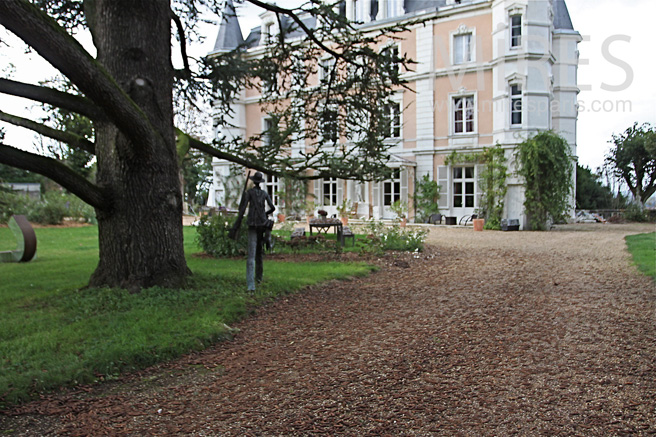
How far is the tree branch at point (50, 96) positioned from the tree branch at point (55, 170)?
0.59 m

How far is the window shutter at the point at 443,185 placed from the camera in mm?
24734

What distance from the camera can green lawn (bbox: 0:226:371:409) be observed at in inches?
151

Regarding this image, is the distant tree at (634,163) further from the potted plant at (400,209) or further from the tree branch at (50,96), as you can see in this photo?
the tree branch at (50,96)

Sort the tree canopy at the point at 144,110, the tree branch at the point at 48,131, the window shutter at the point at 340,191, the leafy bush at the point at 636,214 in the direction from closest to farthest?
the tree canopy at the point at 144,110 → the tree branch at the point at 48,131 → the leafy bush at the point at 636,214 → the window shutter at the point at 340,191

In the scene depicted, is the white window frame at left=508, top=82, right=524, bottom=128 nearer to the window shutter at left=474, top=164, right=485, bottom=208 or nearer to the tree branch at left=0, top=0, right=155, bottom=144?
the window shutter at left=474, top=164, right=485, bottom=208

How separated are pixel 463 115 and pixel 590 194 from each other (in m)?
12.3

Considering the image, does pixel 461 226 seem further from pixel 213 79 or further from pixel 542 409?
pixel 542 409

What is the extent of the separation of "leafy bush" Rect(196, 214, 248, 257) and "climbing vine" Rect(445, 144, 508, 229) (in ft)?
45.0

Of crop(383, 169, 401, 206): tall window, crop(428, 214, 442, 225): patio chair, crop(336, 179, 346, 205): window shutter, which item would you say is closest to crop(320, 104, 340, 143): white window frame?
crop(428, 214, 442, 225): patio chair

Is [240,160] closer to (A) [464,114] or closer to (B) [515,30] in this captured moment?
(A) [464,114]

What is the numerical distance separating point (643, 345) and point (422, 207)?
67.3ft

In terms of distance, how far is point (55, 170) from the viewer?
5.70 meters

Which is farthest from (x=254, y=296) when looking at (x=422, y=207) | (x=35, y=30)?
(x=422, y=207)

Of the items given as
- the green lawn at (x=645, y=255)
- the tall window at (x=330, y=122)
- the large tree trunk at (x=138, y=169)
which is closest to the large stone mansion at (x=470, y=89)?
the green lawn at (x=645, y=255)
